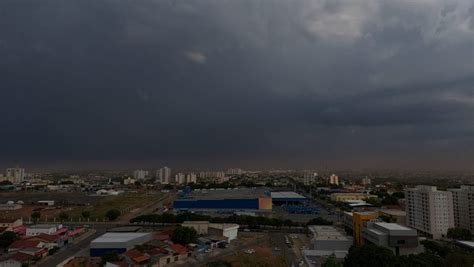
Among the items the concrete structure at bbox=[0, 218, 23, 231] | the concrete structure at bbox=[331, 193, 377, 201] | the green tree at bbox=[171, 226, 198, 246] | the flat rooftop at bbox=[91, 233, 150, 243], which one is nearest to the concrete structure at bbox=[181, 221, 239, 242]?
the green tree at bbox=[171, 226, 198, 246]

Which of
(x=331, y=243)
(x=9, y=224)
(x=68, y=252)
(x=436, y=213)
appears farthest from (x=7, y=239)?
(x=436, y=213)

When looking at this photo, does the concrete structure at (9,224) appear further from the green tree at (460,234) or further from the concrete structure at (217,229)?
the green tree at (460,234)

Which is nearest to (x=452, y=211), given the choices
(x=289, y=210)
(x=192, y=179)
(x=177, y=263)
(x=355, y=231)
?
(x=355, y=231)

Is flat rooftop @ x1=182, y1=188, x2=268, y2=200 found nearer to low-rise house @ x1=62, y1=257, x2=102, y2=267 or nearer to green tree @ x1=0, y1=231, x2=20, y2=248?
green tree @ x1=0, y1=231, x2=20, y2=248

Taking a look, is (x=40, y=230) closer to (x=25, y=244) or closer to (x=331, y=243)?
(x=25, y=244)

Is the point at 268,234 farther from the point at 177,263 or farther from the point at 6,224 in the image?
the point at 6,224
